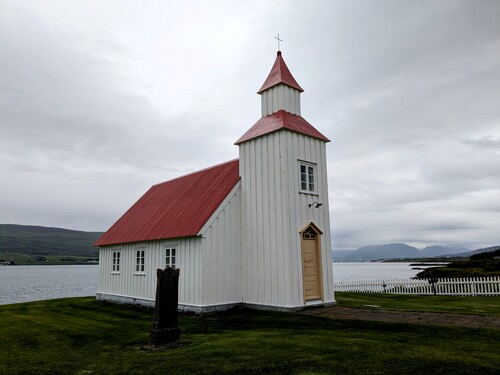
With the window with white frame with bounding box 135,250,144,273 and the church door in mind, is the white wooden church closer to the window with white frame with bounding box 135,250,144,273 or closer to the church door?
the church door

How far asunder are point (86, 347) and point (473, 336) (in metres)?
9.74

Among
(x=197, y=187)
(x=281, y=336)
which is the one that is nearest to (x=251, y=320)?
(x=281, y=336)

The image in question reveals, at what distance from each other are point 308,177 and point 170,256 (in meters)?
6.85

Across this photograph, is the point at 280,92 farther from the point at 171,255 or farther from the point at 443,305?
the point at 443,305

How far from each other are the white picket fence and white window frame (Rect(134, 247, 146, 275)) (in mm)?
12533

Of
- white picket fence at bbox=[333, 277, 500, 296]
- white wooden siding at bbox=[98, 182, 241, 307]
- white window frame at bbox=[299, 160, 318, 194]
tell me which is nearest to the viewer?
white wooden siding at bbox=[98, 182, 241, 307]

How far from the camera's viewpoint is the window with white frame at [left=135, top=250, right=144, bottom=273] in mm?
18952

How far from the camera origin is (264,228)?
50.4ft

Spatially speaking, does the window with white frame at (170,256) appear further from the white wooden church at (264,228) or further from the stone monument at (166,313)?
the stone monument at (166,313)

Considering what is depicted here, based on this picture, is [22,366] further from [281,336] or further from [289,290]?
[289,290]

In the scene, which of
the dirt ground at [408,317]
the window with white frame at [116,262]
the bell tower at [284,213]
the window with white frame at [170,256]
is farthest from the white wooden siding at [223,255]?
the window with white frame at [116,262]

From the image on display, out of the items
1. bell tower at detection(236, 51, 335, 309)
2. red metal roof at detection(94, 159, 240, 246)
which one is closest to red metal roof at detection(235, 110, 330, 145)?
bell tower at detection(236, 51, 335, 309)

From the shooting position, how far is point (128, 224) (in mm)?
22078

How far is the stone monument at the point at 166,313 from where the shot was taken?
9.65m
